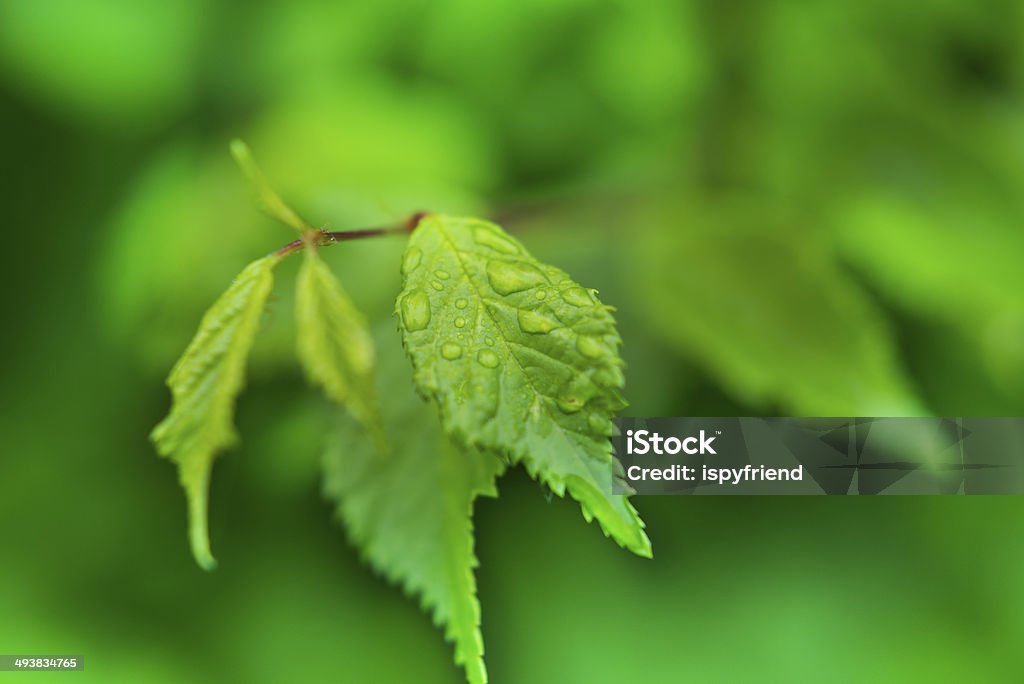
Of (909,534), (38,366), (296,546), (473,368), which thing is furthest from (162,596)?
(909,534)

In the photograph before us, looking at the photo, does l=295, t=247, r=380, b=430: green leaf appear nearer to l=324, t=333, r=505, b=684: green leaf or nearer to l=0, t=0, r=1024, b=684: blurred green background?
l=324, t=333, r=505, b=684: green leaf

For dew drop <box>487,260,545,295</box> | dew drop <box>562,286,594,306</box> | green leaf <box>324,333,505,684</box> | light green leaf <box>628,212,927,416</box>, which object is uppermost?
light green leaf <box>628,212,927,416</box>

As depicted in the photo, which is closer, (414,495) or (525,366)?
(525,366)

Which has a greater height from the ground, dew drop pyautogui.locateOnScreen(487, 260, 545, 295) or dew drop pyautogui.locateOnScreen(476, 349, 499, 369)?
dew drop pyautogui.locateOnScreen(487, 260, 545, 295)

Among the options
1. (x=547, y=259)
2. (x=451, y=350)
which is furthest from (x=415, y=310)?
(x=547, y=259)

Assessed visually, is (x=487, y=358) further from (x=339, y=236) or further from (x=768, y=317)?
(x=768, y=317)

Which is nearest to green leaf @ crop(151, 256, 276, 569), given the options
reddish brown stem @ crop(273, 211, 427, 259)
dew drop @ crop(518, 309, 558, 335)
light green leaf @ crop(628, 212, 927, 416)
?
reddish brown stem @ crop(273, 211, 427, 259)
